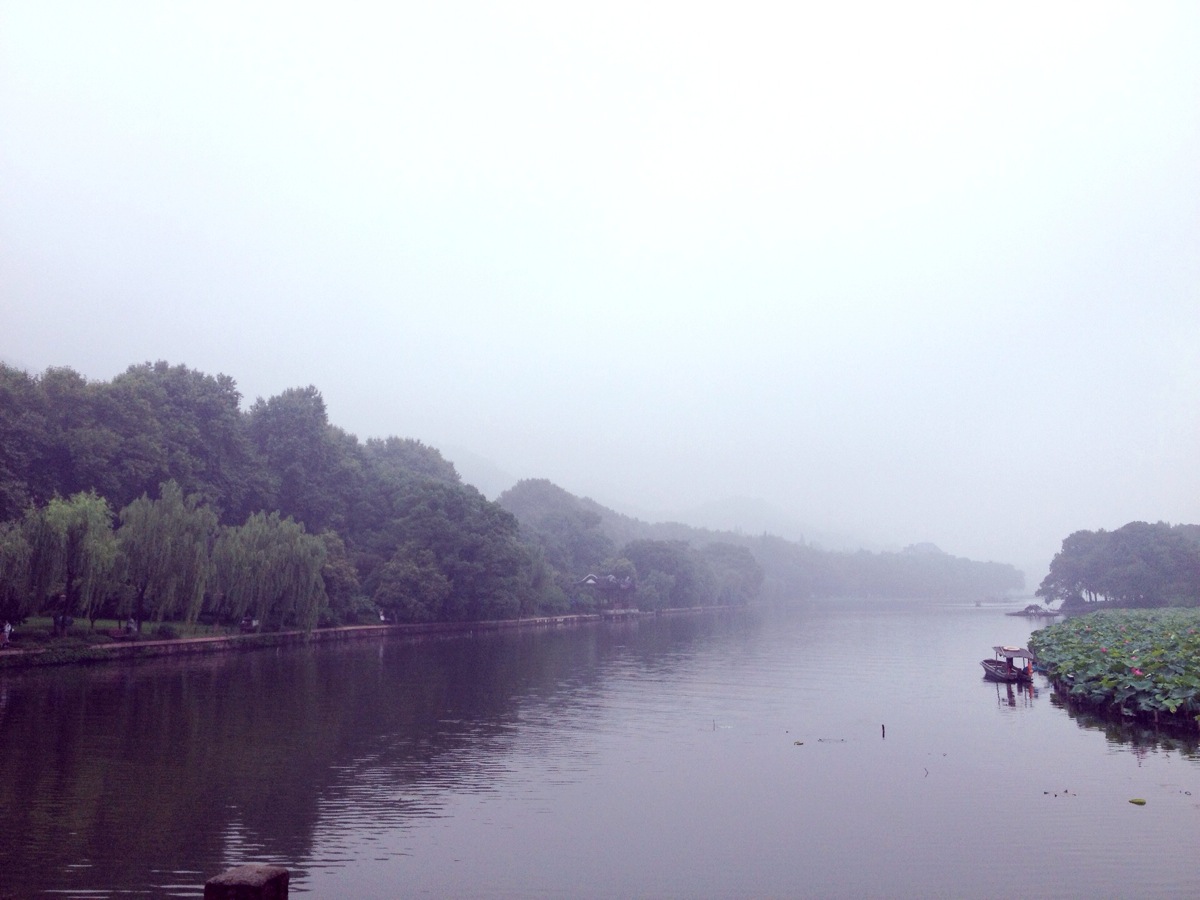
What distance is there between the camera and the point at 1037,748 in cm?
1970

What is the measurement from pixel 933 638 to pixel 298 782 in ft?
172

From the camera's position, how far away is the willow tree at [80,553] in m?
30.6

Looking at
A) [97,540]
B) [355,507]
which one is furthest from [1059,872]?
[355,507]

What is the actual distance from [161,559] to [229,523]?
65.1 ft

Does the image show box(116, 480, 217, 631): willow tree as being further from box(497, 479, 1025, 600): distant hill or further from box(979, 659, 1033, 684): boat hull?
box(497, 479, 1025, 600): distant hill

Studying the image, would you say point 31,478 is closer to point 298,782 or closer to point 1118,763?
point 298,782

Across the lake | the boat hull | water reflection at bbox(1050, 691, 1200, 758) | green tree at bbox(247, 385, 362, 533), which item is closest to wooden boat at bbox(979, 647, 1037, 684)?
the boat hull

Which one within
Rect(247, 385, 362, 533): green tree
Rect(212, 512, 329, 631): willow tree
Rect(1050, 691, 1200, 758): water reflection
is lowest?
Rect(1050, 691, 1200, 758): water reflection

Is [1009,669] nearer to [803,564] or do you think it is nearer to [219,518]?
[219,518]

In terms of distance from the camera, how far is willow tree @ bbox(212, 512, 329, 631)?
1594 inches

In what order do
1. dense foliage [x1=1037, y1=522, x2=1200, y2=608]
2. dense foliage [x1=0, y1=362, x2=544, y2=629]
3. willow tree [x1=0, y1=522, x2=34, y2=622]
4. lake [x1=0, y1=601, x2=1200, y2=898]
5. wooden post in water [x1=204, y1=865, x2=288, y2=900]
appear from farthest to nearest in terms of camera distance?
dense foliage [x1=1037, y1=522, x2=1200, y2=608] < dense foliage [x1=0, y1=362, x2=544, y2=629] < willow tree [x1=0, y1=522, x2=34, y2=622] < lake [x1=0, y1=601, x2=1200, y2=898] < wooden post in water [x1=204, y1=865, x2=288, y2=900]

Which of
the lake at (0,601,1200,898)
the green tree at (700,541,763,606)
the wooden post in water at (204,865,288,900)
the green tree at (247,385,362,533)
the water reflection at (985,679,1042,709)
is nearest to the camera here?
the wooden post in water at (204,865,288,900)

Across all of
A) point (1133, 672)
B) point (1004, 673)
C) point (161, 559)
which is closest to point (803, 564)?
point (1004, 673)

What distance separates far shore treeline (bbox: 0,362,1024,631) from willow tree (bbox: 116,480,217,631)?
0.25 ft
